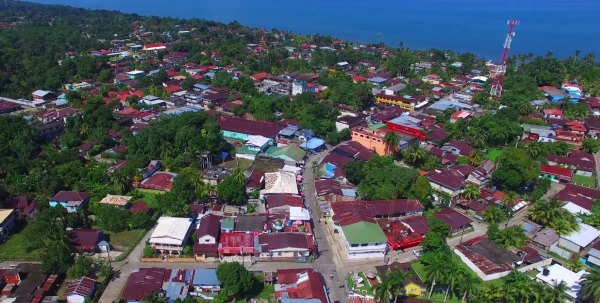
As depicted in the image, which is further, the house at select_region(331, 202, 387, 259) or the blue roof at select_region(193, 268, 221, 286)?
the house at select_region(331, 202, 387, 259)

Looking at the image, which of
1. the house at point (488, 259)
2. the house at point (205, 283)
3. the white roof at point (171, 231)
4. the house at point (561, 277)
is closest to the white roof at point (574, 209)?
the house at point (488, 259)

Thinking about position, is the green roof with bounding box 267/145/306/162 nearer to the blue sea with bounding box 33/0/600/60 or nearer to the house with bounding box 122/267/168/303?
the house with bounding box 122/267/168/303

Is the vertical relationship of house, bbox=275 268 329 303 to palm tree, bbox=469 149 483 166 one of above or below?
below

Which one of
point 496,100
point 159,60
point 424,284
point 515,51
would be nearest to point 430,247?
point 424,284

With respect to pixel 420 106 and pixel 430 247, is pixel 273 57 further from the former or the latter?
pixel 430 247

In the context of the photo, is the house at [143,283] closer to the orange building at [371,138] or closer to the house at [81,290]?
the house at [81,290]

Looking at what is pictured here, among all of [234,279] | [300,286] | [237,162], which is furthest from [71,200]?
[300,286]

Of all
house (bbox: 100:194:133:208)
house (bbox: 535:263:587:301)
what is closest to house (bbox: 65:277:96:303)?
house (bbox: 100:194:133:208)
